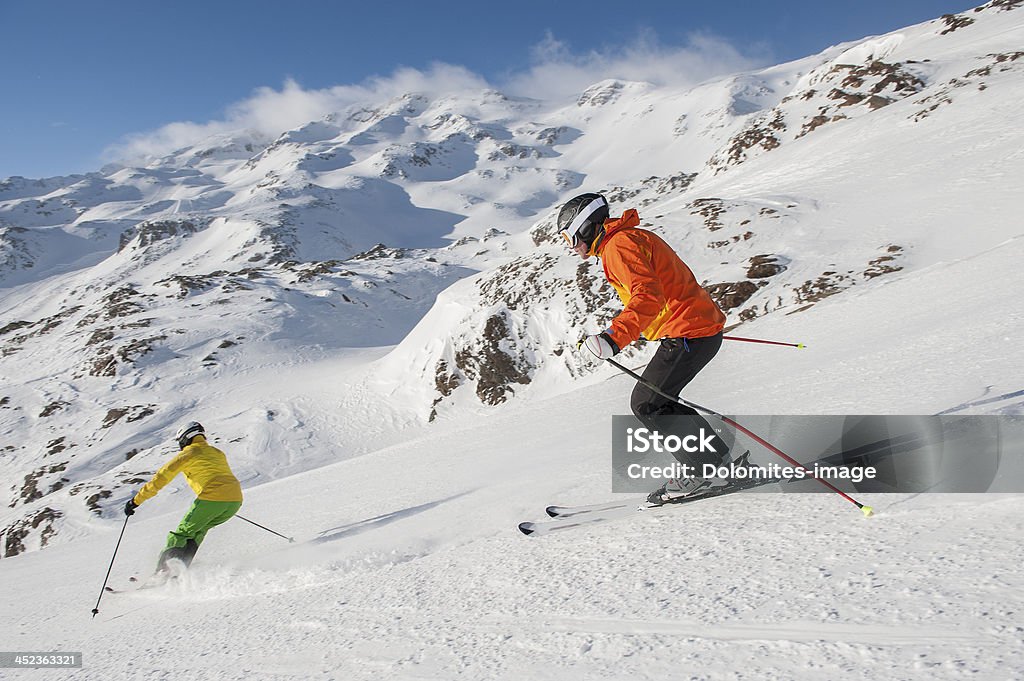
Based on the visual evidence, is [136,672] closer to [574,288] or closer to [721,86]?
[574,288]

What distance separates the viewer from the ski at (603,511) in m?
3.99

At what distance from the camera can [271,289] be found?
41.2 m

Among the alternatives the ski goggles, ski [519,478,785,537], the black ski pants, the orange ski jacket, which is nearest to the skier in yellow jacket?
ski [519,478,785,537]

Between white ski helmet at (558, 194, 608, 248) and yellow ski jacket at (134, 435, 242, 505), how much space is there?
475 cm

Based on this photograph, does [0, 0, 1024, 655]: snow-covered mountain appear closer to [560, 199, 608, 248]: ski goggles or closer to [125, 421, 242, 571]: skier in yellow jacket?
[125, 421, 242, 571]: skier in yellow jacket

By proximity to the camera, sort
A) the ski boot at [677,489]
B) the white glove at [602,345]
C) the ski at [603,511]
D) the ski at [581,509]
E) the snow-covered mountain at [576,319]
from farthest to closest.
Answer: the snow-covered mountain at [576,319] < the ski at [581,509] < the ski boot at [677,489] < the ski at [603,511] < the white glove at [602,345]

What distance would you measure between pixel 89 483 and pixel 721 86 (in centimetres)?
20573

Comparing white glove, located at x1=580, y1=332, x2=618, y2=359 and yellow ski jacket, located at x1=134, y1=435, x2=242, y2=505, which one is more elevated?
white glove, located at x1=580, y1=332, x2=618, y2=359

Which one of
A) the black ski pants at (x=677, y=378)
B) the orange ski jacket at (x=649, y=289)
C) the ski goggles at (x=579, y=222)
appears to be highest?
the ski goggles at (x=579, y=222)

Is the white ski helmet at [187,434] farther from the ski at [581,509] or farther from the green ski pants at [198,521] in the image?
the ski at [581,509]

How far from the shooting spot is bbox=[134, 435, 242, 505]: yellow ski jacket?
6.21m

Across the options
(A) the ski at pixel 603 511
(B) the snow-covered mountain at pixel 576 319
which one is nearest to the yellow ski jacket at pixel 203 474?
(B) the snow-covered mountain at pixel 576 319

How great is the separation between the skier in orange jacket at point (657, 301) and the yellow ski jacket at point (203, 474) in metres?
4.80

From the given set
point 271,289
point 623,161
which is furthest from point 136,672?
point 623,161
